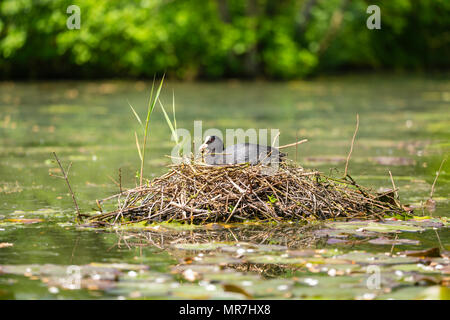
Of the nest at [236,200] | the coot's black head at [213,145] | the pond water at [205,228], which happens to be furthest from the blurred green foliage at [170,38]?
the nest at [236,200]

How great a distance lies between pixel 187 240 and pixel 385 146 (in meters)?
7.22

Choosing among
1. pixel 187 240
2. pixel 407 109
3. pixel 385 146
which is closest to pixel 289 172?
pixel 187 240

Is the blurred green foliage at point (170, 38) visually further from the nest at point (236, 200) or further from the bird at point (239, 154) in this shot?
the nest at point (236, 200)

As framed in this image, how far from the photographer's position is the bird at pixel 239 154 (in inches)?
307

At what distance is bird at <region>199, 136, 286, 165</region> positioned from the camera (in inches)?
307

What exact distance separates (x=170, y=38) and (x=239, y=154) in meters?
23.2

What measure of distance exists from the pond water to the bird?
321 millimetres

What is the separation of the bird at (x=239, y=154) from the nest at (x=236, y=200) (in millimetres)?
281

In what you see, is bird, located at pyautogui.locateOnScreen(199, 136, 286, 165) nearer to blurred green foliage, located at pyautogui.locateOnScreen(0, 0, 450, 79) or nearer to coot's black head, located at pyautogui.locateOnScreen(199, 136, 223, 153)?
coot's black head, located at pyautogui.locateOnScreen(199, 136, 223, 153)

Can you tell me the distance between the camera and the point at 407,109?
19.7 metres

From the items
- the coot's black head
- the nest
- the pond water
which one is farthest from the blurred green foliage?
the nest

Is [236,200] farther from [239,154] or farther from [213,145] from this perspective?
[213,145]

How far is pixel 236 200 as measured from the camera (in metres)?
7.27
